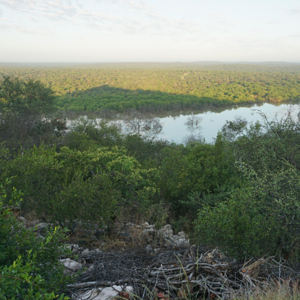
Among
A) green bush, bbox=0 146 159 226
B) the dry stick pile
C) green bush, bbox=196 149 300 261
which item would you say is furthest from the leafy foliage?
green bush, bbox=0 146 159 226

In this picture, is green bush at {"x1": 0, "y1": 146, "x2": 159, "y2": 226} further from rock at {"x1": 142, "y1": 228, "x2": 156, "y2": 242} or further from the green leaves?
the green leaves

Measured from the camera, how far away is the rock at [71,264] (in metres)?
4.51

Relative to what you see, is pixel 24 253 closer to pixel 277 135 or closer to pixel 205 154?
pixel 277 135

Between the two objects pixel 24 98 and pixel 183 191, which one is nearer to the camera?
pixel 183 191

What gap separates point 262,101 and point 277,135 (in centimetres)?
6635

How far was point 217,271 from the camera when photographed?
4.04m

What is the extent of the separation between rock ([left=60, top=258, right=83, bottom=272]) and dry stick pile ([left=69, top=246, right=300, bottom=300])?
24cm

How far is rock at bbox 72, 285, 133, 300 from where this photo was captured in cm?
349

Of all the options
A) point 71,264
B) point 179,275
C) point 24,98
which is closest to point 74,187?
point 71,264

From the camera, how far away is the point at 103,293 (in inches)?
141

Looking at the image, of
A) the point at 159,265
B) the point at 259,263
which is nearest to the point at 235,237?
the point at 259,263

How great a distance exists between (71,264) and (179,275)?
6.82ft

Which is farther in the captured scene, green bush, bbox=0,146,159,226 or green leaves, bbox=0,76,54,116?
green leaves, bbox=0,76,54,116

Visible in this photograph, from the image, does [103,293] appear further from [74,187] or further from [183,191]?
[183,191]
